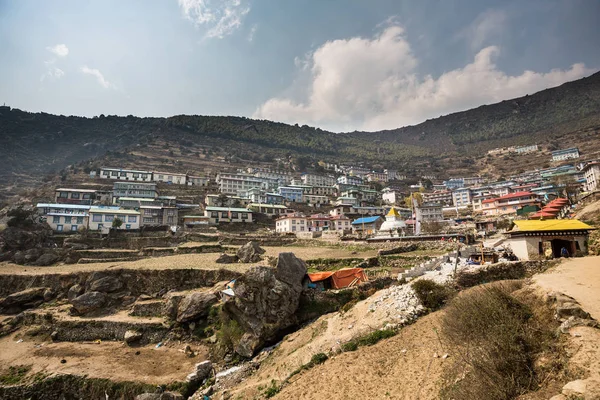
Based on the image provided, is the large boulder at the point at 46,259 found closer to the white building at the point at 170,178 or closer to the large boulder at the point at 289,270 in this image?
the large boulder at the point at 289,270

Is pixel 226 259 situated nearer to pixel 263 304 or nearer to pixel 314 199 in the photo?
pixel 263 304

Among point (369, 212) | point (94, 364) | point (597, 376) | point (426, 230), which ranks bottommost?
point (94, 364)

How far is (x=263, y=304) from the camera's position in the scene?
1936cm

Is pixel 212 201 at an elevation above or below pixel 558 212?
above

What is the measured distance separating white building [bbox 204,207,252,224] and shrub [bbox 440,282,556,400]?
4935 cm

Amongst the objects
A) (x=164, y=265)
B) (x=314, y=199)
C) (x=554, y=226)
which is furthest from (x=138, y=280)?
(x=314, y=199)

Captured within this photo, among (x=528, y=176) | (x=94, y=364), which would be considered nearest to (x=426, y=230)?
(x=94, y=364)

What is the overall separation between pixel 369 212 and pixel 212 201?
39303mm

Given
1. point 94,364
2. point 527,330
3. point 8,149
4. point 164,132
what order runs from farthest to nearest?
point 164,132, point 8,149, point 94,364, point 527,330

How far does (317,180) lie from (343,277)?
84419 mm

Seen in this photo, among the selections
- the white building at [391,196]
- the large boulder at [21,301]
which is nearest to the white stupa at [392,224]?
the large boulder at [21,301]

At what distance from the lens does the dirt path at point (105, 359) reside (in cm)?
1809

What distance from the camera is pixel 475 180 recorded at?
10919 cm

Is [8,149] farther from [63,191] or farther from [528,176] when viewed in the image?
[528,176]
